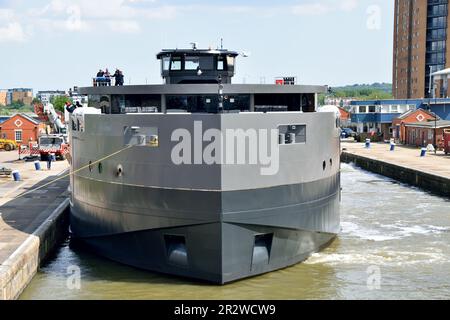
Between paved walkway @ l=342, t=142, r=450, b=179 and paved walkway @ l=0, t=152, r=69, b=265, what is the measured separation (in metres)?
18.6

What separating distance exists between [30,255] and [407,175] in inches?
987

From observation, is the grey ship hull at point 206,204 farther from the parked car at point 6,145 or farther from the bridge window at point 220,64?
the parked car at point 6,145

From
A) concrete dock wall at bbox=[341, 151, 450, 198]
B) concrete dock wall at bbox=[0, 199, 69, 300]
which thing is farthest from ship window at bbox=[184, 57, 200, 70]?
concrete dock wall at bbox=[341, 151, 450, 198]

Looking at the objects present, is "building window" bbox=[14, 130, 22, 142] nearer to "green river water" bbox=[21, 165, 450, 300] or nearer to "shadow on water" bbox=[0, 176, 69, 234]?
"shadow on water" bbox=[0, 176, 69, 234]

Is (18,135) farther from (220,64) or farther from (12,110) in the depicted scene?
(12,110)

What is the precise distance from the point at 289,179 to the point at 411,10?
8166 cm

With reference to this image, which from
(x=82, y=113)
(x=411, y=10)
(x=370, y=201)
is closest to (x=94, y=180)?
(x=82, y=113)

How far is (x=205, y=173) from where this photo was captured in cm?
1459

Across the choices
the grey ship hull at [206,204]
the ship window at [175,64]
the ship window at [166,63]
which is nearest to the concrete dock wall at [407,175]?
the grey ship hull at [206,204]

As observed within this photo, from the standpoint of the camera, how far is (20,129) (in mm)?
56844

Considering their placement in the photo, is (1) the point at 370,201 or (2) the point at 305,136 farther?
(1) the point at 370,201

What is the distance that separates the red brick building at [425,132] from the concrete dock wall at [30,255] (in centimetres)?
3483

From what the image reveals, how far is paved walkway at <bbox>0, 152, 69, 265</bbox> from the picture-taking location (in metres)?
17.0

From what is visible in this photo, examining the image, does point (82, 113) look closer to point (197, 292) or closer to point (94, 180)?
point (94, 180)
